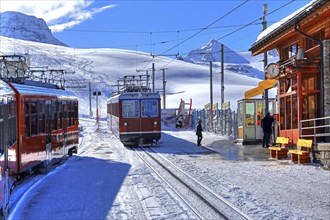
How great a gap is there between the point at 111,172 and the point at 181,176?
2.38 metres

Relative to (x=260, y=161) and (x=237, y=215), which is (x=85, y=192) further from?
(x=260, y=161)

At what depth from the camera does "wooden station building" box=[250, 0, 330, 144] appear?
749 inches

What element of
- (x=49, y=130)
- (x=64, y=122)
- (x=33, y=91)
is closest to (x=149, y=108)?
(x=64, y=122)

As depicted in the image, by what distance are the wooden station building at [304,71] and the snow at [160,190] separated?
3508 mm

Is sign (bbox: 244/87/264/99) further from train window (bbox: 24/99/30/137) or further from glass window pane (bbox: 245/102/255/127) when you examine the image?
train window (bbox: 24/99/30/137)

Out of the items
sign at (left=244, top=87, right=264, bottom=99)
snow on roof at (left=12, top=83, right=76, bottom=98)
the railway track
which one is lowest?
the railway track

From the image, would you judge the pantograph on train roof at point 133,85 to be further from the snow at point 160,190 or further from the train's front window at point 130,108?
the snow at point 160,190

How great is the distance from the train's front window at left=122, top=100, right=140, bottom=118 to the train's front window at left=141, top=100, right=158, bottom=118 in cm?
28

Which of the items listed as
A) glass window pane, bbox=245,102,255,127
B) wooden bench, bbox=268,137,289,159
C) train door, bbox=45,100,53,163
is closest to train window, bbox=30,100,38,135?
train door, bbox=45,100,53,163

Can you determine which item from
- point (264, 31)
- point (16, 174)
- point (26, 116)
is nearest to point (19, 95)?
point (26, 116)

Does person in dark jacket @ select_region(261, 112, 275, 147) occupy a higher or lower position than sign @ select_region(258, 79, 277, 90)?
lower

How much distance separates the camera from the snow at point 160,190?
945 cm

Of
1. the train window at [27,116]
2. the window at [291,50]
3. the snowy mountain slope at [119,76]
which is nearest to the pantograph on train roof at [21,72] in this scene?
the train window at [27,116]

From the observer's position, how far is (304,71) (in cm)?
1984
